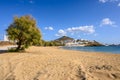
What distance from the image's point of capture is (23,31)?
29.0 metres

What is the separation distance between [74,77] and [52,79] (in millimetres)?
1180

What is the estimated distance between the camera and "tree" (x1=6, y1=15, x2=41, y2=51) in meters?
28.6

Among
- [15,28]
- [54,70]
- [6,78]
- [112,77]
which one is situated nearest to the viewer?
[112,77]

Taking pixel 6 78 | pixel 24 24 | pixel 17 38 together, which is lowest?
pixel 6 78

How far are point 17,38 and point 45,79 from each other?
20.4 m

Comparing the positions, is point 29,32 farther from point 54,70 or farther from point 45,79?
point 45,79

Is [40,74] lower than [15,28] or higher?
lower

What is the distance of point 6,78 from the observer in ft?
36.7

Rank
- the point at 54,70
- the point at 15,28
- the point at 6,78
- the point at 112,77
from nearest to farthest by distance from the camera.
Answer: the point at 112,77, the point at 6,78, the point at 54,70, the point at 15,28

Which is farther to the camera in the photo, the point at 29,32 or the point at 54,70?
the point at 29,32

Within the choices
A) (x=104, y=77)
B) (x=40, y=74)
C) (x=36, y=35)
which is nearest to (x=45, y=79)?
(x=40, y=74)

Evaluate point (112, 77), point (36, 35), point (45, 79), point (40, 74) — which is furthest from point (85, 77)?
point (36, 35)

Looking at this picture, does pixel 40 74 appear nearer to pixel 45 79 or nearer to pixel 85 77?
pixel 45 79

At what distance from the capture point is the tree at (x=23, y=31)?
28.6 meters
